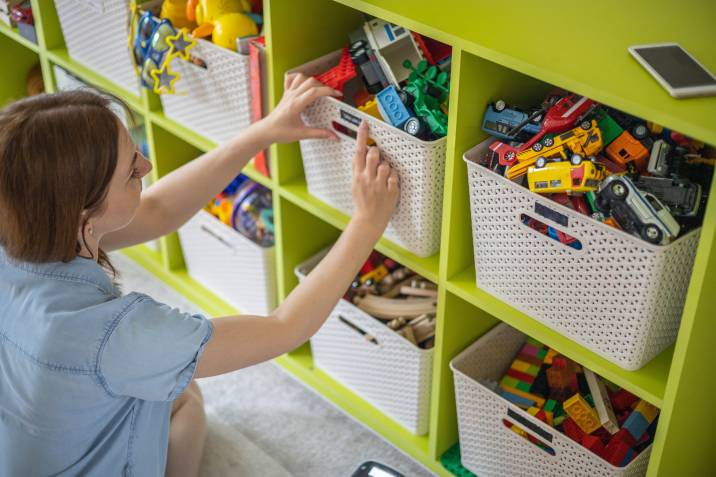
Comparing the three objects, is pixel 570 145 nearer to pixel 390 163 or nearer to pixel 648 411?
pixel 390 163

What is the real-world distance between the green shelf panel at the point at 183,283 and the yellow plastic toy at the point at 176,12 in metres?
0.65

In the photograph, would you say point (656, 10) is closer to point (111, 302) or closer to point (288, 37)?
point (288, 37)

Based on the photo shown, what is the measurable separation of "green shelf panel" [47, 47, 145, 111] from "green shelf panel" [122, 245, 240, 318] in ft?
1.38

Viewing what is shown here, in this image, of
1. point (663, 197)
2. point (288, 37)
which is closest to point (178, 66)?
point (288, 37)

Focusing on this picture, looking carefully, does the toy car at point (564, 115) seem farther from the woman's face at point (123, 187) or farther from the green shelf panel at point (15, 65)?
the green shelf panel at point (15, 65)

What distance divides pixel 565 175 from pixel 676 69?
0.19 m

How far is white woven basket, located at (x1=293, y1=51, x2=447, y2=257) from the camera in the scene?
1.39 meters

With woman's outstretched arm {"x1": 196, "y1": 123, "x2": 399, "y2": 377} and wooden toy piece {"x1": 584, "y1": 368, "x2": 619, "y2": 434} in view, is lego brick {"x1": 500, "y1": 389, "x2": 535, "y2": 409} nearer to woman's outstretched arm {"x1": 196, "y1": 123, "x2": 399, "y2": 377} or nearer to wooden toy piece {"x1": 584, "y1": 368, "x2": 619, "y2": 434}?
wooden toy piece {"x1": 584, "y1": 368, "x2": 619, "y2": 434}

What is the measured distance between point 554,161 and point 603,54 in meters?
0.16

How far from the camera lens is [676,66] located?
1.12m

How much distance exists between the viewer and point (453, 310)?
151cm

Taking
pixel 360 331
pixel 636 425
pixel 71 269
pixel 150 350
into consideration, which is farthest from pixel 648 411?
pixel 71 269

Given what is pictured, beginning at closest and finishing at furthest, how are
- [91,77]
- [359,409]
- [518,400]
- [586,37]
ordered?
1. [586,37]
2. [518,400]
3. [359,409]
4. [91,77]

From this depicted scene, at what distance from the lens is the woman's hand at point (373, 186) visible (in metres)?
1.42
